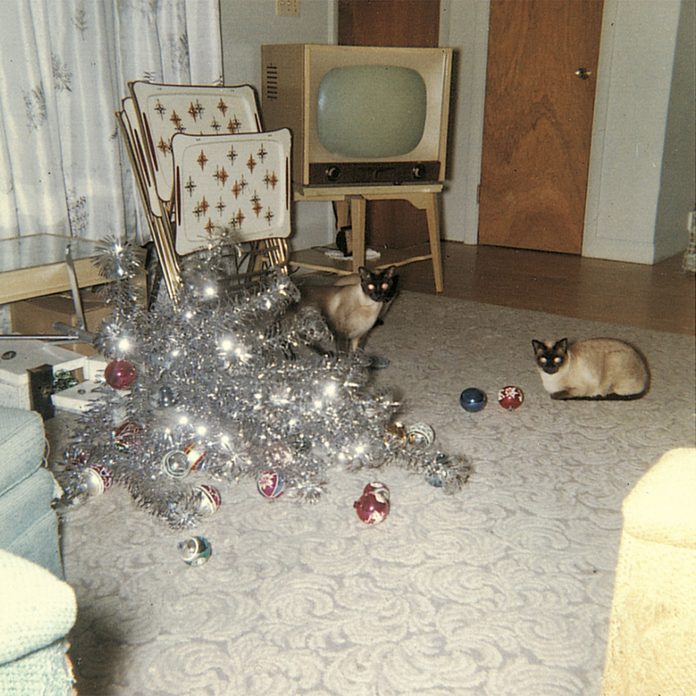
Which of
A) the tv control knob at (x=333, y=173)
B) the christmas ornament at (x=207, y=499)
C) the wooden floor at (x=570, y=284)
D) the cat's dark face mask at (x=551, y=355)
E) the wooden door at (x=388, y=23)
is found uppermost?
the wooden door at (x=388, y=23)

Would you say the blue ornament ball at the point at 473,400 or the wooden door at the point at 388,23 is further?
the wooden door at the point at 388,23

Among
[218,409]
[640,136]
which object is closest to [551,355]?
[218,409]

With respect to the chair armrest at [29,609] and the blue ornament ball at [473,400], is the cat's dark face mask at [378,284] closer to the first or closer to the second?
the blue ornament ball at [473,400]

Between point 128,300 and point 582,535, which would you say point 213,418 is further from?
point 582,535

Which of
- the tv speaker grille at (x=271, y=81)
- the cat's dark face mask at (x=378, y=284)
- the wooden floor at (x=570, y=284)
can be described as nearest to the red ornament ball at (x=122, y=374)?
the cat's dark face mask at (x=378, y=284)

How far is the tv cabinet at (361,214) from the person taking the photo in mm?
3066

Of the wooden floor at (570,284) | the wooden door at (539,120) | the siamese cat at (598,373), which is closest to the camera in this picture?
the siamese cat at (598,373)

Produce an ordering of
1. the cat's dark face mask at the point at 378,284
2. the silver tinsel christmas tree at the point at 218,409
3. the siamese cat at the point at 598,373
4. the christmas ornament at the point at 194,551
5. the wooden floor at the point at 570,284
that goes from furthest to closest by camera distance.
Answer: the wooden floor at the point at 570,284, the cat's dark face mask at the point at 378,284, the siamese cat at the point at 598,373, the silver tinsel christmas tree at the point at 218,409, the christmas ornament at the point at 194,551

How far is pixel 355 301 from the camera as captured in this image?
264 centimetres

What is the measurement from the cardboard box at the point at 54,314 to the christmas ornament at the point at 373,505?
1205 mm

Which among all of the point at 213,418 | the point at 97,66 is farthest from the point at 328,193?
the point at 213,418

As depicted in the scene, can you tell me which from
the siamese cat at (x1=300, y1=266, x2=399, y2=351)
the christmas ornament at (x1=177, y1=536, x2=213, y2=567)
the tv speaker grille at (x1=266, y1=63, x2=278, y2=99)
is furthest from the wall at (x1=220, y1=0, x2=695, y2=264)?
the christmas ornament at (x1=177, y1=536, x2=213, y2=567)

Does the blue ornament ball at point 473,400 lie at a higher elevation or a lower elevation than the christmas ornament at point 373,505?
lower

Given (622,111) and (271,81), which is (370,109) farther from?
(622,111)
